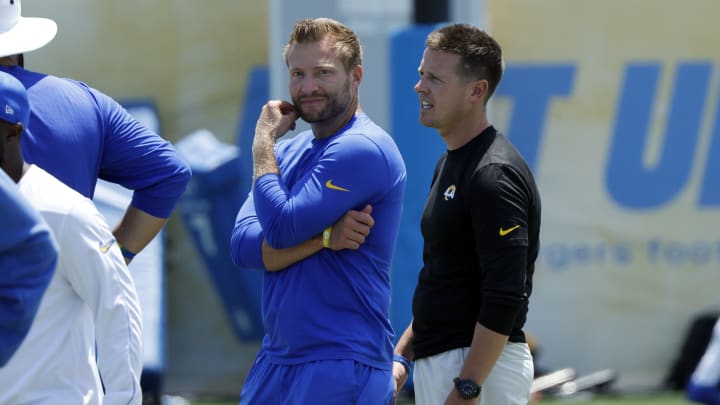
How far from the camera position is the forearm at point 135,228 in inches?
152

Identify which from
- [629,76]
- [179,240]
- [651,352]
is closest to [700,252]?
[651,352]

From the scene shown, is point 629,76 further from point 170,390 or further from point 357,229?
point 357,229

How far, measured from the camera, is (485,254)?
352 cm

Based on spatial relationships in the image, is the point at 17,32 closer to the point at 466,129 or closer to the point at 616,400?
the point at 466,129

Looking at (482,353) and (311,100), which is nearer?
(482,353)

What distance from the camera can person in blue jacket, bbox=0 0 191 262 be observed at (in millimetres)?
3420

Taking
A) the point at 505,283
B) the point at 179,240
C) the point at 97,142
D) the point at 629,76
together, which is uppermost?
the point at 97,142

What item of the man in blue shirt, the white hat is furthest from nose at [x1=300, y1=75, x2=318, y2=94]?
the white hat

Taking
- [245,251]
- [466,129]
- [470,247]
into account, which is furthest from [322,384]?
[466,129]

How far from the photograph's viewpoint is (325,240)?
3.49 metres

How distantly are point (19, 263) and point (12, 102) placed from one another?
648 millimetres

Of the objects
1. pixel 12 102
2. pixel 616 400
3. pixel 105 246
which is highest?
pixel 12 102

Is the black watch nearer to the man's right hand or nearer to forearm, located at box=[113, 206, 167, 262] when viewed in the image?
the man's right hand

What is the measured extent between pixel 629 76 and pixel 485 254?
6256mm
